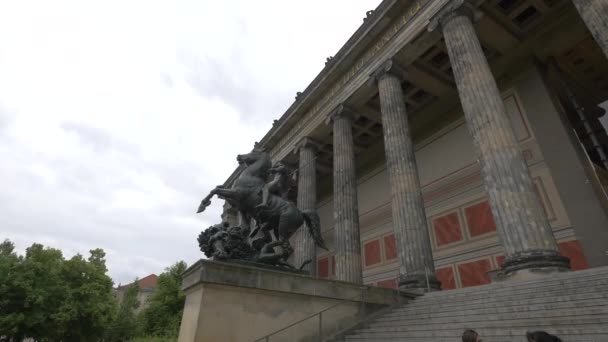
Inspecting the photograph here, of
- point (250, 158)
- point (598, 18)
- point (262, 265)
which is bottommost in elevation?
point (262, 265)

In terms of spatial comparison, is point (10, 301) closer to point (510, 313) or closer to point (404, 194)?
point (404, 194)

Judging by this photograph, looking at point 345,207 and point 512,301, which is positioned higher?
point 345,207

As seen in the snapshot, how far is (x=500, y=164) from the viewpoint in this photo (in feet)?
27.8

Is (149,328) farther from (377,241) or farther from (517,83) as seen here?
(517,83)

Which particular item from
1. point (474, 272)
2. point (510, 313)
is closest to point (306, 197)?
point (474, 272)

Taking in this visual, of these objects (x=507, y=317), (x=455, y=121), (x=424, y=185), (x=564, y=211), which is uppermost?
(x=455, y=121)

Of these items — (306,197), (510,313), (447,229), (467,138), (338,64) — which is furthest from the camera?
(306,197)

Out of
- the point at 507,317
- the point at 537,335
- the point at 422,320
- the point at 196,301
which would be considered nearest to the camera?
the point at 537,335

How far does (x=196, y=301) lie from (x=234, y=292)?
0.67 meters

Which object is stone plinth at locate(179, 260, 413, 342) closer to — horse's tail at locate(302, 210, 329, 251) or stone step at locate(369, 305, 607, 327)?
stone step at locate(369, 305, 607, 327)

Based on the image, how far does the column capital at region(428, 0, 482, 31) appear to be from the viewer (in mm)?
11242

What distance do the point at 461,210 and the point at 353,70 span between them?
8.24m

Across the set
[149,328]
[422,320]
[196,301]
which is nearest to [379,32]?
[422,320]

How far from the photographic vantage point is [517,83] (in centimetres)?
1471
